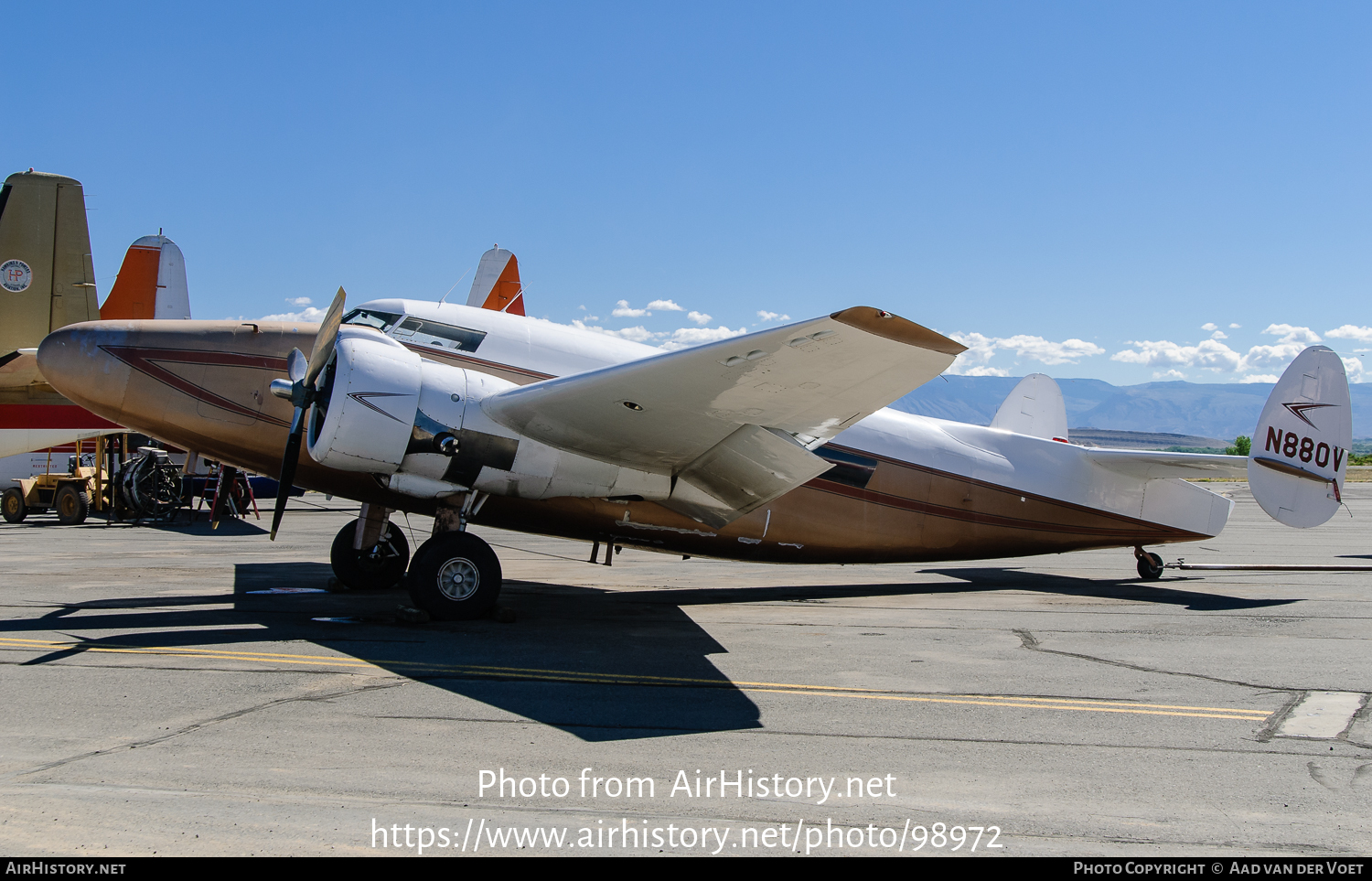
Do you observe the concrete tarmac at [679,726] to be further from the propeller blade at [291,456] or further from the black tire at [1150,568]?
the black tire at [1150,568]

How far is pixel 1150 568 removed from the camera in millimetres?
14422

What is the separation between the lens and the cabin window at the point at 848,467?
1191 centimetres

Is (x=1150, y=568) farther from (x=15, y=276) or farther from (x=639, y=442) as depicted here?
(x=15, y=276)

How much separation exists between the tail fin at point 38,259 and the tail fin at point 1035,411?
59.0 feet

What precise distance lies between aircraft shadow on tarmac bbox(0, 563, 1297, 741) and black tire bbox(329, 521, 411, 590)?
39 cm

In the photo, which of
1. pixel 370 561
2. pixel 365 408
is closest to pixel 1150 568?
pixel 370 561

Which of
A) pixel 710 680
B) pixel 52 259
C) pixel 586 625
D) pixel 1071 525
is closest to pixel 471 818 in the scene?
pixel 710 680

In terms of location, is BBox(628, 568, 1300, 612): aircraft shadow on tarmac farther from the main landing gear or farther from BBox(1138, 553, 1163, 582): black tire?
the main landing gear

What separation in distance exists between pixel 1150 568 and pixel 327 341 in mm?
12496

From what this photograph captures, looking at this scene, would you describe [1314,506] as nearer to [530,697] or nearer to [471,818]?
[530,697]

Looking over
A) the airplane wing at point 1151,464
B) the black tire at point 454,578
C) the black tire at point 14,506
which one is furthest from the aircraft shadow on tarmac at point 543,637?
the black tire at point 14,506

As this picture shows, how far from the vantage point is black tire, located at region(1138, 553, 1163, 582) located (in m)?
14.4

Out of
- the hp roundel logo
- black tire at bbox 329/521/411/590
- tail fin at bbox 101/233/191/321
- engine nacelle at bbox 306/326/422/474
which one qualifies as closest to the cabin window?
engine nacelle at bbox 306/326/422/474

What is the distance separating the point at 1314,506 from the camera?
12.3m
